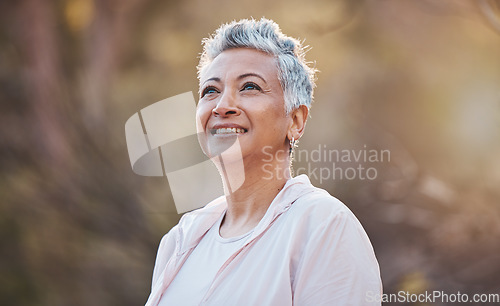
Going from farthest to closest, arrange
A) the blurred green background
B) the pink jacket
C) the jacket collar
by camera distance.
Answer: the blurred green background → the jacket collar → the pink jacket

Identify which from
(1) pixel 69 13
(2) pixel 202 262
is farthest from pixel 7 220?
(2) pixel 202 262

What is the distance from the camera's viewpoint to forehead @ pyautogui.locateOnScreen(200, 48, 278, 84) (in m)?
1.40

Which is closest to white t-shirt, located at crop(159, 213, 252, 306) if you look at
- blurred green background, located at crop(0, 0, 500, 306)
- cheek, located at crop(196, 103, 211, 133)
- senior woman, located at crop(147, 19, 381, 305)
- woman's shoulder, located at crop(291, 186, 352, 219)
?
senior woman, located at crop(147, 19, 381, 305)

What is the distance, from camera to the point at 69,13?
11.3 feet

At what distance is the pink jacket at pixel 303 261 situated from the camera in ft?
3.38

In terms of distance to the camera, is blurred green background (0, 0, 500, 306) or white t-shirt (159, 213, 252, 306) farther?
blurred green background (0, 0, 500, 306)

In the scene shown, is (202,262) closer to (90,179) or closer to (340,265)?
(340,265)

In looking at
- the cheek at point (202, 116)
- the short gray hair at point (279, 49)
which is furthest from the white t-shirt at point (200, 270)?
the short gray hair at point (279, 49)

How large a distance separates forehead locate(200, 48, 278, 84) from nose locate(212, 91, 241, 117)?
7 cm

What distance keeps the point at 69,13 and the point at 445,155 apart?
→ 2.47m

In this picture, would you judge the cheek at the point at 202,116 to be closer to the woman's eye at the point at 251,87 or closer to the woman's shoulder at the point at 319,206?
the woman's eye at the point at 251,87

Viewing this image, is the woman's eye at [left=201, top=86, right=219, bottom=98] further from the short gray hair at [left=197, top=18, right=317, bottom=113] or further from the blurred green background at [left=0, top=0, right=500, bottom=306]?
the blurred green background at [left=0, top=0, right=500, bottom=306]

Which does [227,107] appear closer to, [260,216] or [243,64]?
[243,64]

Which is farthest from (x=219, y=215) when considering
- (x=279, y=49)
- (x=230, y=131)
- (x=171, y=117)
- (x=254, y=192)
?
(x=171, y=117)
